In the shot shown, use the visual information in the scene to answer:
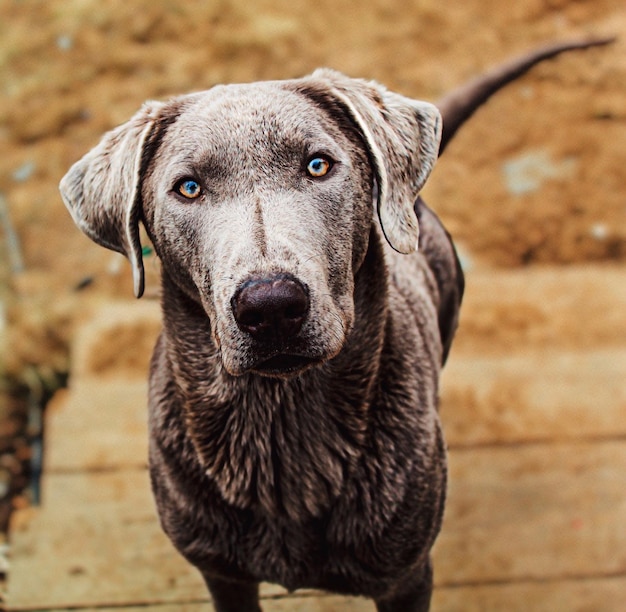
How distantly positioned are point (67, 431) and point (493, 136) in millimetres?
3115

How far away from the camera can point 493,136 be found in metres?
5.50

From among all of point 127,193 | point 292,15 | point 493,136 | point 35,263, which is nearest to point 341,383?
point 127,193

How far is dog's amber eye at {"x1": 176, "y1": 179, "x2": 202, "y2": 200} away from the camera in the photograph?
2105 millimetres

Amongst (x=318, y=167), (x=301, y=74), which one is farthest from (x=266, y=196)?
(x=301, y=74)

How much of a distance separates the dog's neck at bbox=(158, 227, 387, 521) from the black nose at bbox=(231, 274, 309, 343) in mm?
460

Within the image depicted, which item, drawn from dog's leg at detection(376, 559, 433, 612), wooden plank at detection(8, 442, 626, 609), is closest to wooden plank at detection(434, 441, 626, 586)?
wooden plank at detection(8, 442, 626, 609)

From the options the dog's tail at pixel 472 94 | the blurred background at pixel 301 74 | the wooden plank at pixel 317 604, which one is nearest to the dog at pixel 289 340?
the wooden plank at pixel 317 604

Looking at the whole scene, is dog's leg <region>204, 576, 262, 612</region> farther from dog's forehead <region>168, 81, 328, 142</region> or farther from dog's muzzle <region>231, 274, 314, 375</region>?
Result: dog's forehead <region>168, 81, 328, 142</region>

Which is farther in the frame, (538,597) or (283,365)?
(538,597)

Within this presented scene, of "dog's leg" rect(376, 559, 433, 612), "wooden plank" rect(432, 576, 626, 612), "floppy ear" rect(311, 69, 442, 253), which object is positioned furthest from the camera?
"wooden plank" rect(432, 576, 626, 612)

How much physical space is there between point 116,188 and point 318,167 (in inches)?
20.5

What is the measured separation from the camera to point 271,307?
6.06 ft

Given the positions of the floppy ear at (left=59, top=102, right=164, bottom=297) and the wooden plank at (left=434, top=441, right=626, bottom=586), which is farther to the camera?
the wooden plank at (left=434, top=441, right=626, bottom=586)

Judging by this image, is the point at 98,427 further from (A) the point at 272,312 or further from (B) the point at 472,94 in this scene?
(A) the point at 272,312
